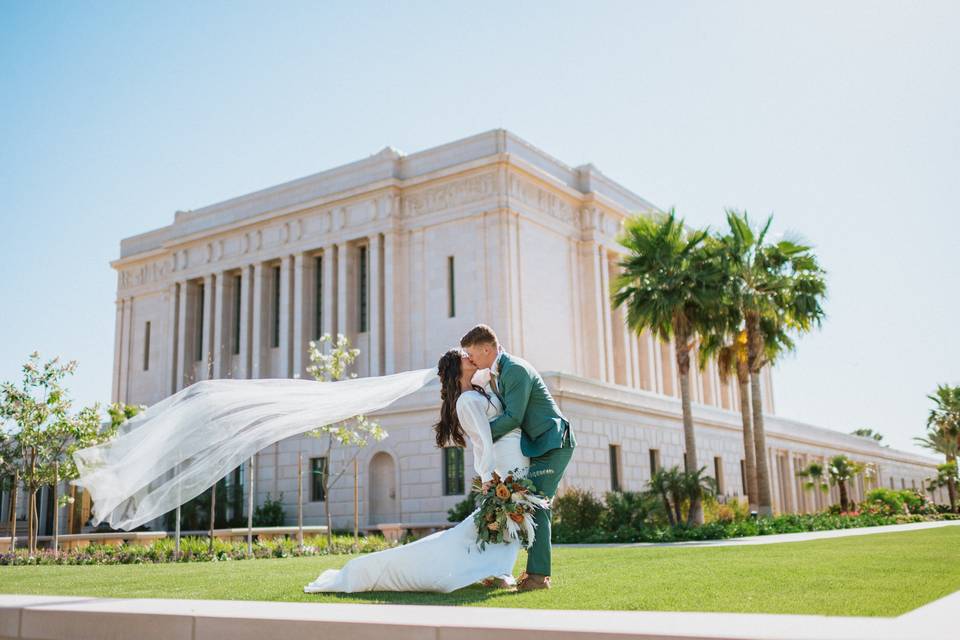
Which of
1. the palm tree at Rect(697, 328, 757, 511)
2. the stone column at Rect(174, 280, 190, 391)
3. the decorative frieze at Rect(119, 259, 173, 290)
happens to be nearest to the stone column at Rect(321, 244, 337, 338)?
the stone column at Rect(174, 280, 190, 391)

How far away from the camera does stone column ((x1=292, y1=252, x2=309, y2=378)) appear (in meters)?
41.8

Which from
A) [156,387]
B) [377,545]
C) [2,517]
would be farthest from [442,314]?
[2,517]

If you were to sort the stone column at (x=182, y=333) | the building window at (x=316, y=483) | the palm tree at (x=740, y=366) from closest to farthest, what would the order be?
the palm tree at (x=740, y=366) < the building window at (x=316, y=483) < the stone column at (x=182, y=333)

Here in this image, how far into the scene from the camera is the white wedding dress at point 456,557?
7.87m

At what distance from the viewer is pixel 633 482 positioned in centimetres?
3297

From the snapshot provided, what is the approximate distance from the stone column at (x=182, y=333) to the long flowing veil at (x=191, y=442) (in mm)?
38212

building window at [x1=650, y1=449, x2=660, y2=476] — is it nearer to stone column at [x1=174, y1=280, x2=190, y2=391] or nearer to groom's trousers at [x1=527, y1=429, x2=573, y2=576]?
stone column at [x1=174, y1=280, x2=190, y2=391]

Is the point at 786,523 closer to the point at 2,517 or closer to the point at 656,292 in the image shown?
the point at 656,292

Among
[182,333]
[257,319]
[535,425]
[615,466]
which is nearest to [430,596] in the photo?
[535,425]

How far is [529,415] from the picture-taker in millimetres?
8406

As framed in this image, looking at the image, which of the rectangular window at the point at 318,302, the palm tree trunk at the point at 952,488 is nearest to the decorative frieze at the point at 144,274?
the rectangular window at the point at 318,302

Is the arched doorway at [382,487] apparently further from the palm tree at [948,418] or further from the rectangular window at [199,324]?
the palm tree at [948,418]

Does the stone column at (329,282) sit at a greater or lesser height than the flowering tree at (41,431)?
greater

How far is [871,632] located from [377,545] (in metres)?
18.9
